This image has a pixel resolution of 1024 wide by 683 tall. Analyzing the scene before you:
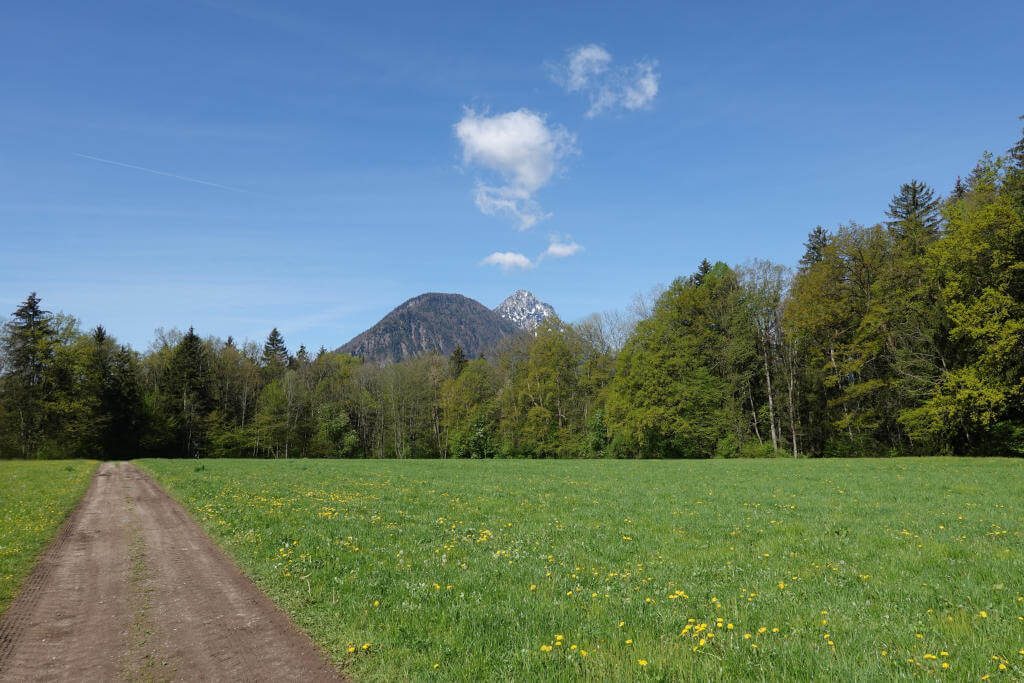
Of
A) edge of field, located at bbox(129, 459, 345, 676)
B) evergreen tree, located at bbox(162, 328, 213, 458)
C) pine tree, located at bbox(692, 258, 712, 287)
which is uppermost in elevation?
pine tree, located at bbox(692, 258, 712, 287)

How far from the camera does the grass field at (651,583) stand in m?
5.36

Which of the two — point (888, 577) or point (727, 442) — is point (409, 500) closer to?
point (888, 577)

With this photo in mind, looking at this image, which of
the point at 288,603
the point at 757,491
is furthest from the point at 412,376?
the point at 288,603

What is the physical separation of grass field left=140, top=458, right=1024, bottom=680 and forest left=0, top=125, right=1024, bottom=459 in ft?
75.3

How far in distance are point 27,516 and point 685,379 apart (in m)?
48.7

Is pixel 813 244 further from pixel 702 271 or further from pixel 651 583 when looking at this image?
pixel 651 583

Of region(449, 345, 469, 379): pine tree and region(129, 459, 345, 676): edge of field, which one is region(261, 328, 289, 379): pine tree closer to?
region(449, 345, 469, 379): pine tree

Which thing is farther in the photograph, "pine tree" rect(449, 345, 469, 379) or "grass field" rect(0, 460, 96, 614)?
"pine tree" rect(449, 345, 469, 379)

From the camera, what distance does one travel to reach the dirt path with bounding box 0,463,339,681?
5.74 meters

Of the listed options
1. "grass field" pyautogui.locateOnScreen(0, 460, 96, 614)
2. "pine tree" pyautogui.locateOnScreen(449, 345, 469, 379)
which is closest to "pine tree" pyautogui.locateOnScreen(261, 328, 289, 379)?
"pine tree" pyautogui.locateOnScreen(449, 345, 469, 379)

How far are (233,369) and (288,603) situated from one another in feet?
273

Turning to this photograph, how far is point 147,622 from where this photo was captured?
7152 mm

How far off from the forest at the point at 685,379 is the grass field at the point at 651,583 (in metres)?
23.0

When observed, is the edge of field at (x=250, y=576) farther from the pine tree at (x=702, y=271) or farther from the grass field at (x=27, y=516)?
the pine tree at (x=702, y=271)
